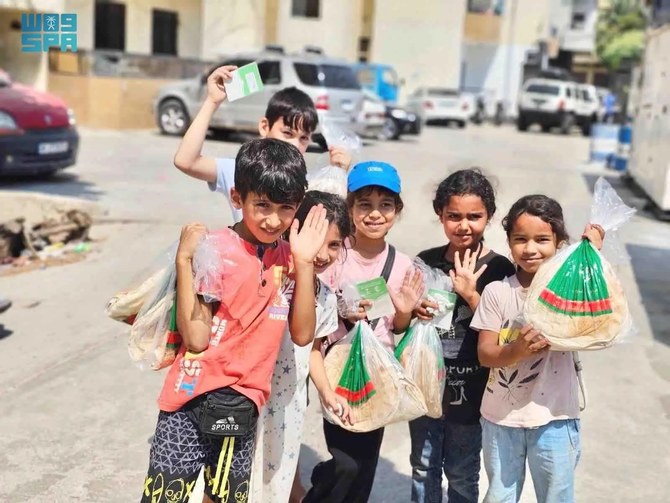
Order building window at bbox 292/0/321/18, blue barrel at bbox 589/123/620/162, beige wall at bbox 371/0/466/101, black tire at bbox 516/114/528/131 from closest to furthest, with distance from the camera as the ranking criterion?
blue barrel at bbox 589/123/620/162
building window at bbox 292/0/321/18
black tire at bbox 516/114/528/131
beige wall at bbox 371/0/466/101

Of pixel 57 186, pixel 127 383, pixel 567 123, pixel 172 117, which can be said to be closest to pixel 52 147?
pixel 57 186

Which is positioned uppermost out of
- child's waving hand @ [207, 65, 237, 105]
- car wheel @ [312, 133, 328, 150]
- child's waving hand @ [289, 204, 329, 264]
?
child's waving hand @ [207, 65, 237, 105]

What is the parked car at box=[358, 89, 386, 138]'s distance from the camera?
18953 mm

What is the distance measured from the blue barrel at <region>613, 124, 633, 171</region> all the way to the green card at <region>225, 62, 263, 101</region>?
616 inches

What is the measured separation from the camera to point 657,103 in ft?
39.2

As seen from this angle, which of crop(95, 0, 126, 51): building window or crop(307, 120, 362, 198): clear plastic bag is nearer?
crop(307, 120, 362, 198): clear plastic bag

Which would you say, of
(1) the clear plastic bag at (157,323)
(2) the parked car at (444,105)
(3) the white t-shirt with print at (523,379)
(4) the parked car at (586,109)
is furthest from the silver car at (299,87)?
(1) the clear plastic bag at (157,323)

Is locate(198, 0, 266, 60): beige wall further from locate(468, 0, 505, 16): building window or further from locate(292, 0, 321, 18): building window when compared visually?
locate(468, 0, 505, 16): building window

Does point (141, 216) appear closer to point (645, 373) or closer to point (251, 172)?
point (645, 373)

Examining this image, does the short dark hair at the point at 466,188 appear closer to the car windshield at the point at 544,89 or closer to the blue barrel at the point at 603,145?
the blue barrel at the point at 603,145

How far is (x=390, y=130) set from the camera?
21219mm

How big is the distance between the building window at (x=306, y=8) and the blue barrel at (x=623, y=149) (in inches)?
562

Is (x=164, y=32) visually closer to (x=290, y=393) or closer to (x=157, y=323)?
(x=290, y=393)

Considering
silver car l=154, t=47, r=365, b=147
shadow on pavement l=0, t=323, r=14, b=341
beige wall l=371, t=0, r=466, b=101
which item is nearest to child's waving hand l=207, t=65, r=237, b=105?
shadow on pavement l=0, t=323, r=14, b=341
